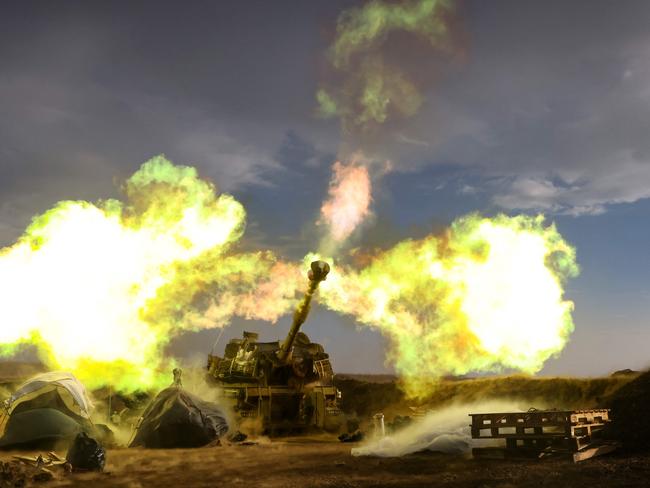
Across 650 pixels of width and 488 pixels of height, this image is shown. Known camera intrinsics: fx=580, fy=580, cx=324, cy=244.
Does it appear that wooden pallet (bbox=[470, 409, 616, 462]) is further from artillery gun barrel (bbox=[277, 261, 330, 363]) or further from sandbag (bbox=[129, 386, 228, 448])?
sandbag (bbox=[129, 386, 228, 448])

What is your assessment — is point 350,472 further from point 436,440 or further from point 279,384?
point 279,384

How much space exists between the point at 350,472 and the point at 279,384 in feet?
41.8

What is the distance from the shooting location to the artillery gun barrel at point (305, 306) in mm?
21578

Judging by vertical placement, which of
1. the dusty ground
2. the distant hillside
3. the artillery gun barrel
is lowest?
the dusty ground

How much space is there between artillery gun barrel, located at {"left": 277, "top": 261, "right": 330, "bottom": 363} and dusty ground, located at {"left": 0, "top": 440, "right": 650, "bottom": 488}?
6519mm

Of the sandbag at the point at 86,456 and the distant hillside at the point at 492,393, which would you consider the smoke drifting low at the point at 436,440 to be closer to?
the sandbag at the point at 86,456

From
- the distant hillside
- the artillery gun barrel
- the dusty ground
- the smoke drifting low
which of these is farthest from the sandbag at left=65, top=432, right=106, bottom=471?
the distant hillside

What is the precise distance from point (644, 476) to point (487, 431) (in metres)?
7.27

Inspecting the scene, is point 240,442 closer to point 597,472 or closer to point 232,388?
point 232,388

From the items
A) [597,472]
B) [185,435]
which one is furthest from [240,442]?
[597,472]

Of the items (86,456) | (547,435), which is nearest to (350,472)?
(547,435)

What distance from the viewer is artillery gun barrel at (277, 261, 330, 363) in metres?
21.6

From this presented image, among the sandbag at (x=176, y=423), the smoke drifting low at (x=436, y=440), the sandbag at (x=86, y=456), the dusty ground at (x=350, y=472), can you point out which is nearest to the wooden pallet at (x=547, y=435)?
the dusty ground at (x=350, y=472)

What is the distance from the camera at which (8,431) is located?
61.5 ft
